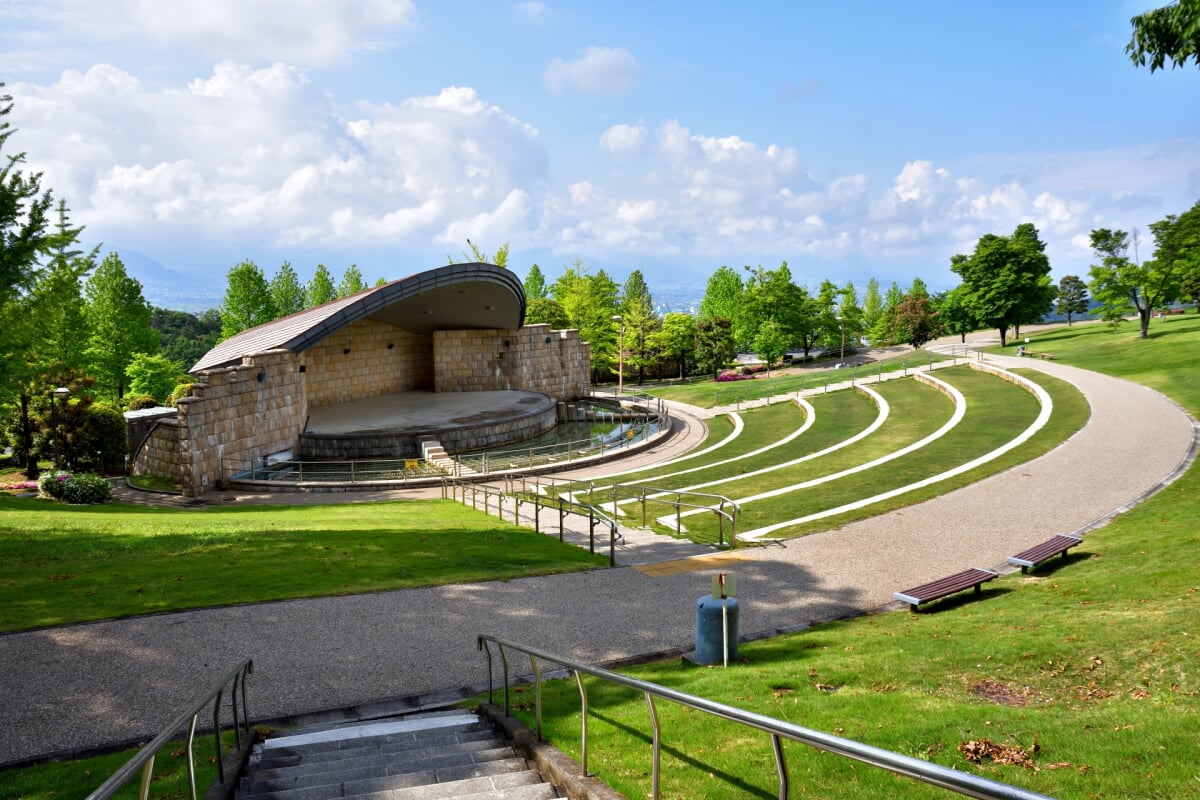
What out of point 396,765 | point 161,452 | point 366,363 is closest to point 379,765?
point 396,765

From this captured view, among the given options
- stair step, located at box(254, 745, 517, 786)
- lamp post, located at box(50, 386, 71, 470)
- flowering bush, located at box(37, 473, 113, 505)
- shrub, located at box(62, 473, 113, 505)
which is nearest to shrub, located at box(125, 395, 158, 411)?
lamp post, located at box(50, 386, 71, 470)

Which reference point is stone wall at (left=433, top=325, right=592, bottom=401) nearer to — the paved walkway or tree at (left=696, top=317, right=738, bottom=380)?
tree at (left=696, top=317, right=738, bottom=380)

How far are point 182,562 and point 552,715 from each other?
888cm

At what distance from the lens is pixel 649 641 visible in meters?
9.72

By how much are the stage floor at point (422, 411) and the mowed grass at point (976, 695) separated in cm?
2411

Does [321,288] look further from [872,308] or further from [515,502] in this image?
[872,308]

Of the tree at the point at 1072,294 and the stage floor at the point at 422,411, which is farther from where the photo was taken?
the tree at the point at 1072,294

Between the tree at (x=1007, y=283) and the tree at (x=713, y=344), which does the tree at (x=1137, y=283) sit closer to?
the tree at (x=1007, y=283)

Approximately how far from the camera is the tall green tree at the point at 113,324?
157 ft

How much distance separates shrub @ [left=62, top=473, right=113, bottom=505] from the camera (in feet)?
72.0

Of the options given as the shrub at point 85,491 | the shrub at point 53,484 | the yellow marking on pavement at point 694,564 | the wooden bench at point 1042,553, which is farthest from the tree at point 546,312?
the wooden bench at point 1042,553

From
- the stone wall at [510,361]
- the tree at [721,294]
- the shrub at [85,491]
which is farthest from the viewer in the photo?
the tree at [721,294]

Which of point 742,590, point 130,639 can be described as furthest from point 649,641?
point 130,639

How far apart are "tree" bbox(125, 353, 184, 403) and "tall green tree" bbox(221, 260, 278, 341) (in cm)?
1586
